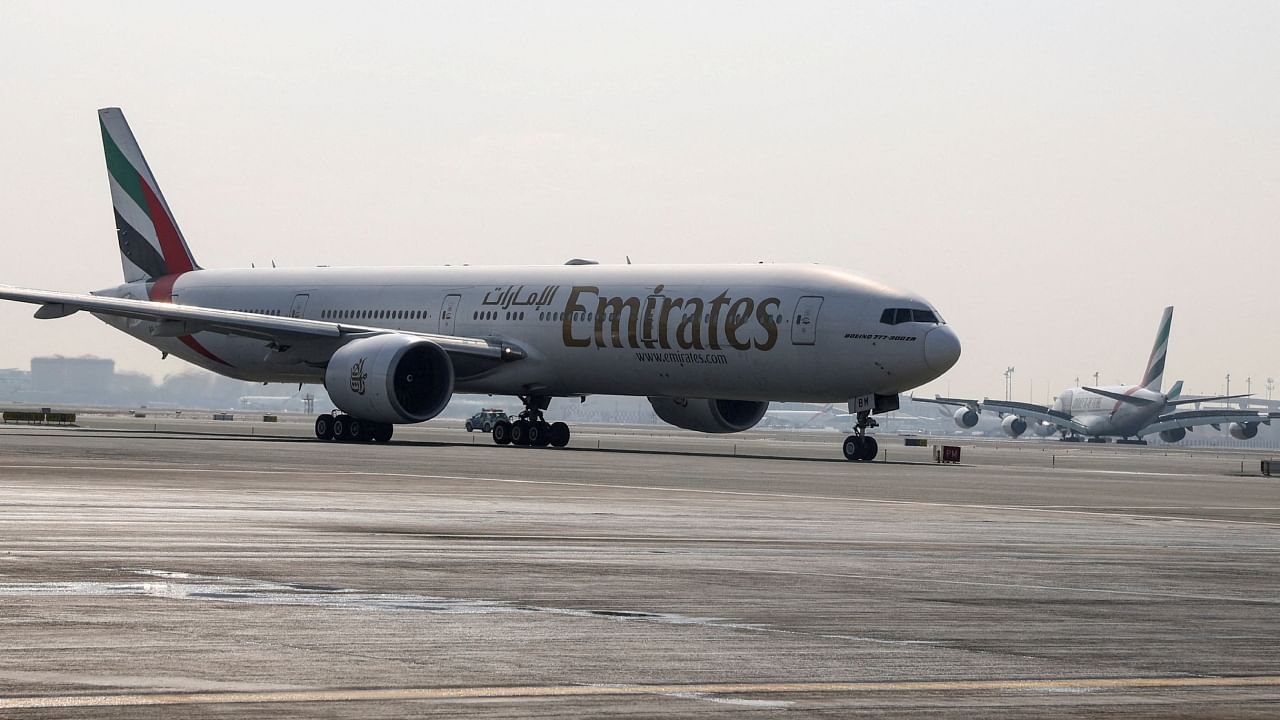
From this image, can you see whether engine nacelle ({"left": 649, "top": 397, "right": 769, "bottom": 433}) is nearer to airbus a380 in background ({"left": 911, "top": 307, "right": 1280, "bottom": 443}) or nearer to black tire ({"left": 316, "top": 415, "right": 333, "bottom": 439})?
black tire ({"left": 316, "top": 415, "right": 333, "bottom": 439})

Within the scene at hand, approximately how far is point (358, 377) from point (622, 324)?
22.8ft

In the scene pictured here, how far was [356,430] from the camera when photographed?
48781mm

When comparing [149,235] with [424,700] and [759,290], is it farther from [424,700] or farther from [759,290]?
[424,700]

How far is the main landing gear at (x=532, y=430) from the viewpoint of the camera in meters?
51.4

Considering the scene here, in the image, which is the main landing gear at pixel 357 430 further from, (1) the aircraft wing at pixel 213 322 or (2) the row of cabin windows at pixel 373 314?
(2) the row of cabin windows at pixel 373 314

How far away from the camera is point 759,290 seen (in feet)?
151

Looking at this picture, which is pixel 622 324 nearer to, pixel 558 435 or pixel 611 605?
pixel 558 435

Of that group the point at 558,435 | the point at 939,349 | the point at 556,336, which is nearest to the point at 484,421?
the point at 558,435

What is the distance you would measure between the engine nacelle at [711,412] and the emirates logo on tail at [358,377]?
29.6ft

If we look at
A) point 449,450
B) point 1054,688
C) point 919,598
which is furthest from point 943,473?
point 1054,688

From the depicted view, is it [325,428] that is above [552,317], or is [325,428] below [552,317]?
below

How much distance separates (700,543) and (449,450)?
25.9 meters

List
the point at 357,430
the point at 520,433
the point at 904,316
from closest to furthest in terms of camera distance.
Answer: the point at 904,316, the point at 357,430, the point at 520,433

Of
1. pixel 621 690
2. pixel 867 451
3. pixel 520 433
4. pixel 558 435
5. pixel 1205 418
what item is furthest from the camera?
pixel 1205 418
